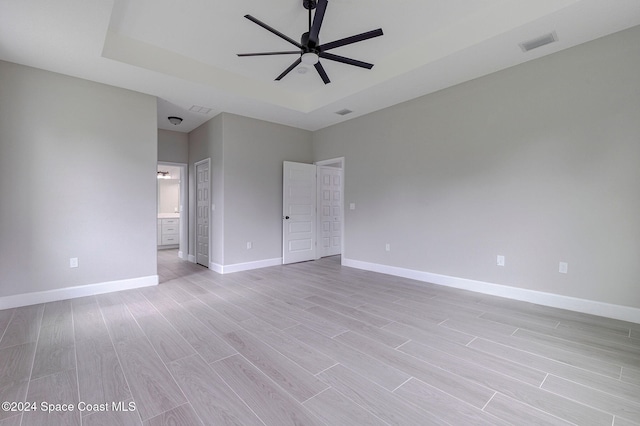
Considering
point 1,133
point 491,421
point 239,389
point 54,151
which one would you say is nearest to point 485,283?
point 491,421

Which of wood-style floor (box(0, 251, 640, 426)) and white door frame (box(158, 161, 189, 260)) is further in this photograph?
white door frame (box(158, 161, 189, 260))

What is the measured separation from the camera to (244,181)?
5367 mm

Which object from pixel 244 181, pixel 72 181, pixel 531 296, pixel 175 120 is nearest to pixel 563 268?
pixel 531 296

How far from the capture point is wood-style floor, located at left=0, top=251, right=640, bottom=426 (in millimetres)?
1617

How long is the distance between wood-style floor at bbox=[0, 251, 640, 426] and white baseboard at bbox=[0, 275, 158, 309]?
17 centimetres

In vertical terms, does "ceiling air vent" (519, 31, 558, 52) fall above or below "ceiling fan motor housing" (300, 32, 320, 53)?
above

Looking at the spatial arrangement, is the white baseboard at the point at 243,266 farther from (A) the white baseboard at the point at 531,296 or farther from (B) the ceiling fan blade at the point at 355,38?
(B) the ceiling fan blade at the point at 355,38

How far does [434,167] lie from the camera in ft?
14.4

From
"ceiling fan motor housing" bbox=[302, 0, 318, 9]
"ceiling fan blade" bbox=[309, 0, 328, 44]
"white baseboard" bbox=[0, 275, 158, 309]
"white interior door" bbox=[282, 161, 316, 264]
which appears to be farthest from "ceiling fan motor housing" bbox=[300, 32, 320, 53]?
"white baseboard" bbox=[0, 275, 158, 309]

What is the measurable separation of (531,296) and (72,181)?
5964 millimetres

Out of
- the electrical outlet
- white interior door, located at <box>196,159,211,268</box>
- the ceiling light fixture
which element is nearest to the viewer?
the electrical outlet

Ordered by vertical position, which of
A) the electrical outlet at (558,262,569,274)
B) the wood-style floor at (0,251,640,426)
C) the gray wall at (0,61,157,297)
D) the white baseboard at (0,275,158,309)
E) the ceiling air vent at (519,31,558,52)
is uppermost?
the ceiling air vent at (519,31,558,52)

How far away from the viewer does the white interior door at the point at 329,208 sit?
21.5 feet

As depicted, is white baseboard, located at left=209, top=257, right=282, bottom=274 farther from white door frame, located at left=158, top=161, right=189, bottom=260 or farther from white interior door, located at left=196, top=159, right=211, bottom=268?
white door frame, located at left=158, top=161, right=189, bottom=260
